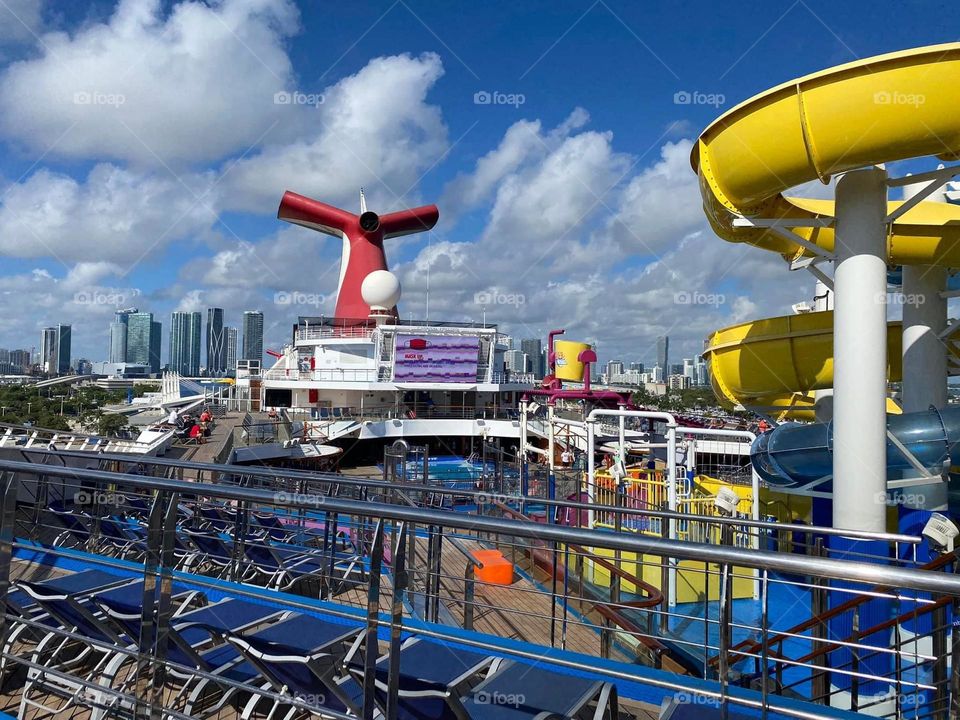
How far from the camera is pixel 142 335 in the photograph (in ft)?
372

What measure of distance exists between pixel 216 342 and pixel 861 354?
383 ft

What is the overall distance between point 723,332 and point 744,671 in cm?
553

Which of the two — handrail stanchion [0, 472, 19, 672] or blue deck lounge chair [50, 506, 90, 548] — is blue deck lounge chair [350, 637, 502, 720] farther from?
blue deck lounge chair [50, 506, 90, 548]

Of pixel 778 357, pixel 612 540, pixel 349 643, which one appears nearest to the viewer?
pixel 612 540

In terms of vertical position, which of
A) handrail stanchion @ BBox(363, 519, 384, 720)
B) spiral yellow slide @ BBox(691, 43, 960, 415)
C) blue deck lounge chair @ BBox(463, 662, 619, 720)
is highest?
spiral yellow slide @ BBox(691, 43, 960, 415)

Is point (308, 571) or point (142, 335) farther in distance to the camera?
point (142, 335)

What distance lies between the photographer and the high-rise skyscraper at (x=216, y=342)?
10488cm

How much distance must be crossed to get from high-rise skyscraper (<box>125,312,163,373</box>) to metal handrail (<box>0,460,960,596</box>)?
118 m

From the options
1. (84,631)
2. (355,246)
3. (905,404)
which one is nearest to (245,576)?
(84,631)

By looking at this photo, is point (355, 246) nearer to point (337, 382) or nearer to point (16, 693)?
point (337, 382)

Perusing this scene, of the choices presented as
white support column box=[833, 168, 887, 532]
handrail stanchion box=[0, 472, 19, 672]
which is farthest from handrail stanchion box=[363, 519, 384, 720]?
white support column box=[833, 168, 887, 532]

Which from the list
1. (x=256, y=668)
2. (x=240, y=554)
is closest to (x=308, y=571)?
(x=240, y=554)

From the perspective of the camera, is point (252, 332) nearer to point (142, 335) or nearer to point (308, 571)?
point (142, 335)

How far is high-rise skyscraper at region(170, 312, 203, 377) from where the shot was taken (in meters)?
127
